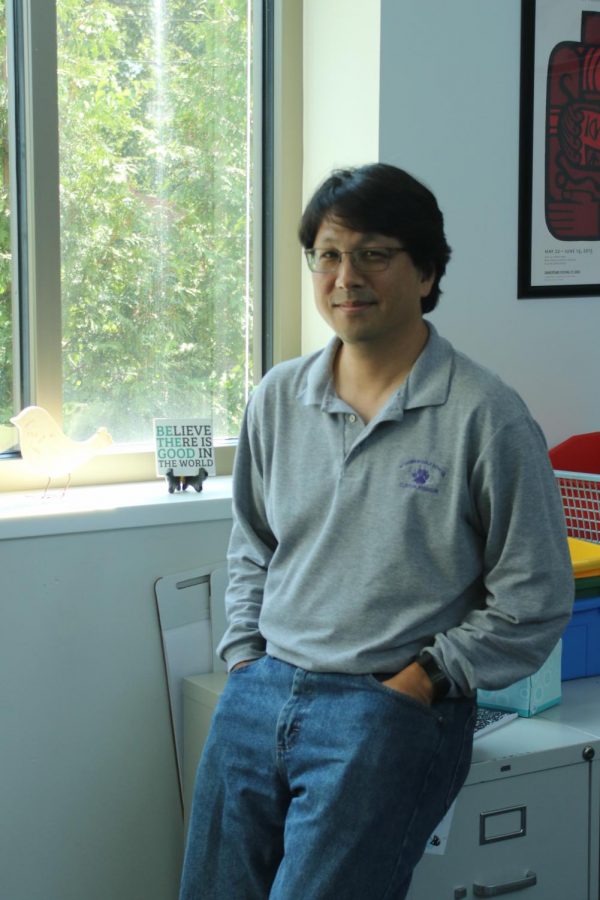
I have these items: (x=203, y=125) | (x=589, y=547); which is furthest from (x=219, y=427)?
(x=589, y=547)

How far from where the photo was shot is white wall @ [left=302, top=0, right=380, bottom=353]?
2225 mm

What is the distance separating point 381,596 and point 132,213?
110 cm

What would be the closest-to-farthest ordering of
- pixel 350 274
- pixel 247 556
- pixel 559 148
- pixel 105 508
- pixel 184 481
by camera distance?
1. pixel 350 274
2. pixel 247 556
3. pixel 105 508
4. pixel 184 481
5. pixel 559 148

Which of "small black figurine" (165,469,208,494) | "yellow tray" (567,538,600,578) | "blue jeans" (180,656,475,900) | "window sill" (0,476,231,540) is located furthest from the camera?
"small black figurine" (165,469,208,494)

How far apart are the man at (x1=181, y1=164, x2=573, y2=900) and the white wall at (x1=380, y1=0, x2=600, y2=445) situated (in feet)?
2.56

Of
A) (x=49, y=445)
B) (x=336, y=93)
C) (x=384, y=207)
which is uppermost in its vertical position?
(x=336, y=93)

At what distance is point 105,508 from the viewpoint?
6.64 feet

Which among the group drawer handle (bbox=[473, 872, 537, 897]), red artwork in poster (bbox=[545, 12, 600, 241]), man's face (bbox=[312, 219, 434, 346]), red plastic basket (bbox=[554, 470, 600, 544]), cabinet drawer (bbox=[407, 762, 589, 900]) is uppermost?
red artwork in poster (bbox=[545, 12, 600, 241])

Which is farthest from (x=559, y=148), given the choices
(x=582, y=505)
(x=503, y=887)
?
(x=503, y=887)

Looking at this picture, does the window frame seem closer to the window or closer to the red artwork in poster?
the window

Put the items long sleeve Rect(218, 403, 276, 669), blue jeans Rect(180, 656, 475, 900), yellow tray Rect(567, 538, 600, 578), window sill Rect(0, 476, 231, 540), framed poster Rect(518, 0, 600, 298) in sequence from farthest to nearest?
framed poster Rect(518, 0, 600, 298), yellow tray Rect(567, 538, 600, 578), window sill Rect(0, 476, 231, 540), long sleeve Rect(218, 403, 276, 669), blue jeans Rect(180, 656, 475, 900)

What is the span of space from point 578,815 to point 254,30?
5.46 ft

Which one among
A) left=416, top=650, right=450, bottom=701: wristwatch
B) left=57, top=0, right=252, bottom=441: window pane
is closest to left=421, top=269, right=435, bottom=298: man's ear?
left=416, top=650, right=450, bottom=701: wristwatch

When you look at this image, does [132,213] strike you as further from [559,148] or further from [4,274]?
[559,148]
